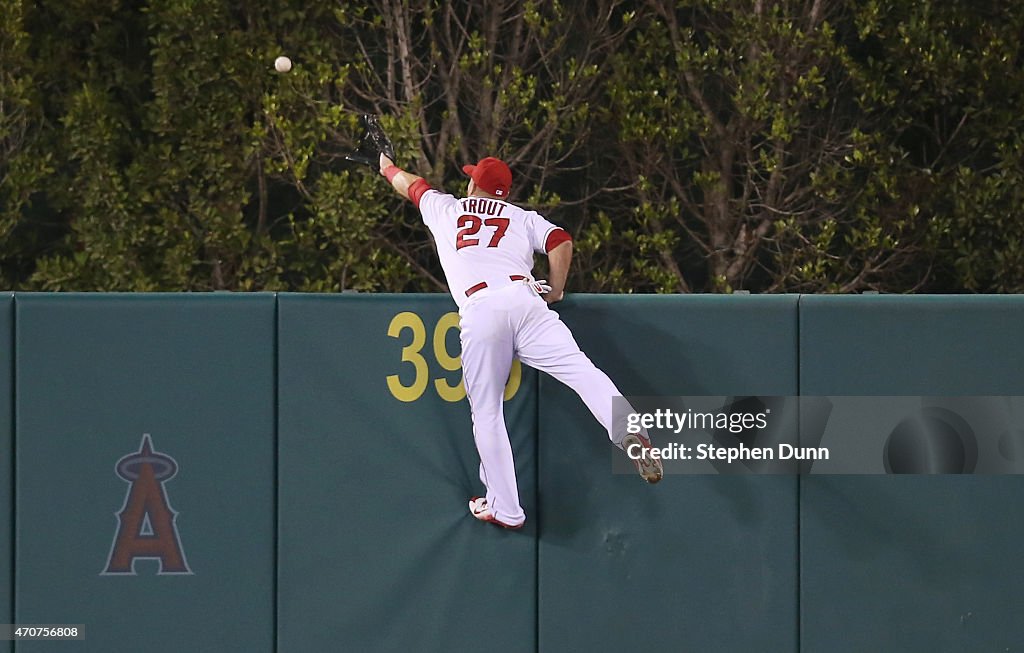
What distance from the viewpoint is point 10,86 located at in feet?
26.7

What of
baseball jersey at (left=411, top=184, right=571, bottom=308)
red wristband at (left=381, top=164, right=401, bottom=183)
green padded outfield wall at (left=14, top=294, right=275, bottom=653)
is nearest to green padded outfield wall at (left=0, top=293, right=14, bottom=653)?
green padded outfield wall at (left=14, top=294, right=275, bottom=653)

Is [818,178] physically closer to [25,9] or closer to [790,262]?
[790,262]

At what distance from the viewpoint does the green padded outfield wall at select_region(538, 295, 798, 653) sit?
4.44 m

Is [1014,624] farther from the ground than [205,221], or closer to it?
closer to it

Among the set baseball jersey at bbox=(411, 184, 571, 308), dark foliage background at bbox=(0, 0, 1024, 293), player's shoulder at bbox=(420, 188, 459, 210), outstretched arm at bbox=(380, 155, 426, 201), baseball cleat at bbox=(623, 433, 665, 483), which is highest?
dark foliage background at bbox=(0, 0, 1024, 293)

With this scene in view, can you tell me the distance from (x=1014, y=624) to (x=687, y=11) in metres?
5.83

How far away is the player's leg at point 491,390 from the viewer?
4.31 meters

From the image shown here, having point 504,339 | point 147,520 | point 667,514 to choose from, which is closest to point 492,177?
point 504,339

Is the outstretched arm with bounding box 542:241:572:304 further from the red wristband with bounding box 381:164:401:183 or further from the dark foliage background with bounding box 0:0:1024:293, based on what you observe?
the dark foliage background with bounding box 0:0:1024:293

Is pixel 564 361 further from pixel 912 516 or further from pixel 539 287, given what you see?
pixel 912 516

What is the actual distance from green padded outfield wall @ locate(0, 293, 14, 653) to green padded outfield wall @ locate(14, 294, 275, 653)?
4cm

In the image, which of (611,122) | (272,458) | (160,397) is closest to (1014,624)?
(272,458)

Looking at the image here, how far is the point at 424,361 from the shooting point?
177 inches

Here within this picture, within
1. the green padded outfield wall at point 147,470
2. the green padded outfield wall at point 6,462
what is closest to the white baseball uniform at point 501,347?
the green padded outfield wall at point 147,470
